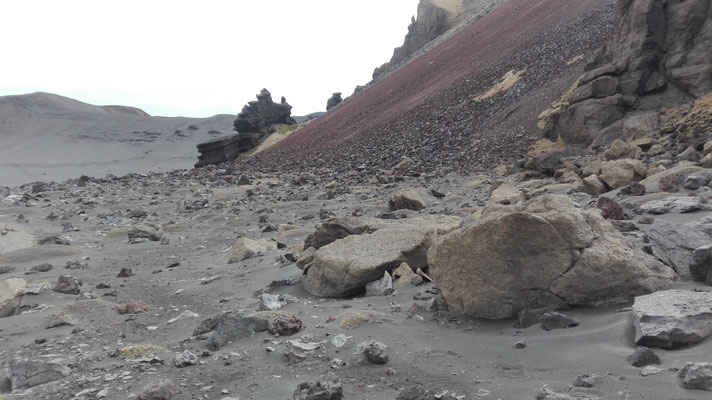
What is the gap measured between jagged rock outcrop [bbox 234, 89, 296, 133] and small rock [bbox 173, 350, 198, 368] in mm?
39305

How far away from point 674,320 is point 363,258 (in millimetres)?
2672

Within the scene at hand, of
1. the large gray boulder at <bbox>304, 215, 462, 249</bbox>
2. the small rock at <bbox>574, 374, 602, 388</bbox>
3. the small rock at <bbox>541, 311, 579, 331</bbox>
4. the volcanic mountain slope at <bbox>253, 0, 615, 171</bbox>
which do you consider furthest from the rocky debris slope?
the small rock at <bbox>574, 374, 602, 388</bbox>

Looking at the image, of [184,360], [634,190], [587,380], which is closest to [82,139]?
[634,190]

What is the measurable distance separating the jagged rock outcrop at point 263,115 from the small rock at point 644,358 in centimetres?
4049

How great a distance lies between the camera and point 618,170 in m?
8.24

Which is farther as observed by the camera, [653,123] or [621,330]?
[653,123]

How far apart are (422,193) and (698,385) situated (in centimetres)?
852

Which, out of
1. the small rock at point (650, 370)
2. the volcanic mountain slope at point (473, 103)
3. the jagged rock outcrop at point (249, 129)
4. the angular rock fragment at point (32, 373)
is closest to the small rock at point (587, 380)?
the small rock at point (650, 370)

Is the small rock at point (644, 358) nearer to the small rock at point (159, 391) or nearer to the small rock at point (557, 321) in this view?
the small rock at point (557, 321)

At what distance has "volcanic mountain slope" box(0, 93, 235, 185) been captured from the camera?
46.8 meters

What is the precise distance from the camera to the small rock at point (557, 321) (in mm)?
3477

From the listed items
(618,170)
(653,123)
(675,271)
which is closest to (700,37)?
(653,123)

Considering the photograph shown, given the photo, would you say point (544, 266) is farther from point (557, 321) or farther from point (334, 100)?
point (334, 100)

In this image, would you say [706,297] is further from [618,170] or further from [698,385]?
[618,170]
